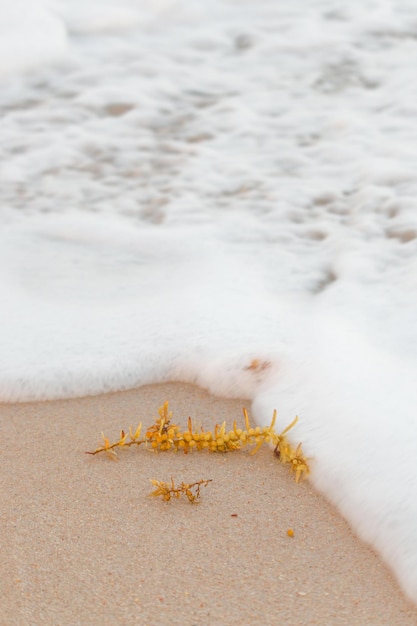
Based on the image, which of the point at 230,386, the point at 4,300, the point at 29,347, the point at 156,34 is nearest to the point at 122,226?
the point at 4,300

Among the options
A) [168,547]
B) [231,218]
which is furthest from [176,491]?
[231,218]

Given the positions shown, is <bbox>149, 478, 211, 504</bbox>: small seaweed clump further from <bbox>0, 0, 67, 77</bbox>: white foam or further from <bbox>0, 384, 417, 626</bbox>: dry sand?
<bbox>0, 0, 67, 77</bbox>: white foam

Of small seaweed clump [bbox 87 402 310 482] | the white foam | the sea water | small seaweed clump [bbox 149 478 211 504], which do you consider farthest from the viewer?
the white foam

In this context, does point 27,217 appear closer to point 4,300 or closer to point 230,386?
point 4,300

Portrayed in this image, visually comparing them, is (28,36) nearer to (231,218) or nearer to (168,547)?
(231,218)

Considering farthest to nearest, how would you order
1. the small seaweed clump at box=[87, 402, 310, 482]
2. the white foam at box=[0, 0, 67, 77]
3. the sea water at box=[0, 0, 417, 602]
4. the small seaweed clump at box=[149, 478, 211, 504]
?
1. the white foam at box=[0, 0, 67, 77]
2. the sea water at box=[0, 0, 417, 602]
3. the small seaweed clump at box=[87, 402, 310, 482]
4. the small seaweed clump at box=[149, 478, 211, 504]

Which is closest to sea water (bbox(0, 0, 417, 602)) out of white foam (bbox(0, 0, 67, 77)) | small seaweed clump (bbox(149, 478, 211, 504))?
white foam (bbox(0, 0, 67, 77))

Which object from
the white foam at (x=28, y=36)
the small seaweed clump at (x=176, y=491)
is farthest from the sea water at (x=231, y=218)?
the small seaweed clump at (x=176, y=491)
